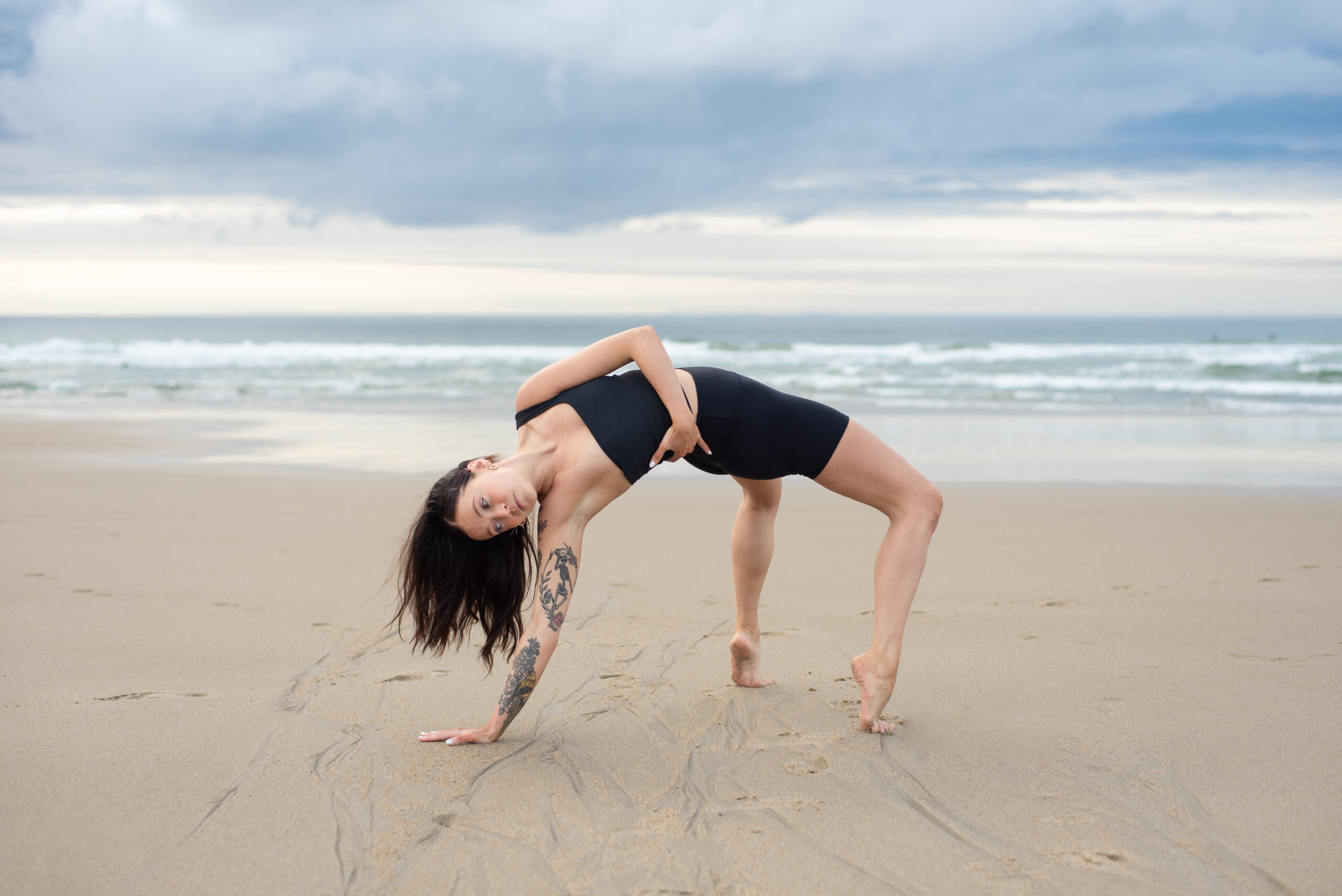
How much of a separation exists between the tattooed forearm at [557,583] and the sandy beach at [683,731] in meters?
A: 0.48

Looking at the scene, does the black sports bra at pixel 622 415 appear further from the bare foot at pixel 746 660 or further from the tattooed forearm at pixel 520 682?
the bare foot at pixel 746 660

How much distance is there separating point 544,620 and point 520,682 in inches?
8.3

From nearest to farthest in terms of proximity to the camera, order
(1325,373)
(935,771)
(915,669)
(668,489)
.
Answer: (935,771) < (915,669) < (668,489) < (1325,373)

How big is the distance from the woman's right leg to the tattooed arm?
0.82 m

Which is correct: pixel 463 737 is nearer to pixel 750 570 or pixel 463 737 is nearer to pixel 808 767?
pixel 808 767

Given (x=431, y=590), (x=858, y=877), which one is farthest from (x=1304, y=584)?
(x=431, y=590)

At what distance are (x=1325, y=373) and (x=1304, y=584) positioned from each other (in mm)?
18341

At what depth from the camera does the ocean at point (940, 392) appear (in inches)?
398

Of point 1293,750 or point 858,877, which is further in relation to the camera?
point 1293,750

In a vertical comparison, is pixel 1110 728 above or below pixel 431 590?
below

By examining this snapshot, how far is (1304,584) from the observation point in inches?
200

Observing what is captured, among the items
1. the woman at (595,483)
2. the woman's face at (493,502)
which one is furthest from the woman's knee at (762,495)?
the woman's face at (493,502)

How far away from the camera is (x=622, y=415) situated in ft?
10.2

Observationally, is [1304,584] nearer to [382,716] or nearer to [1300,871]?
[1300,871]
